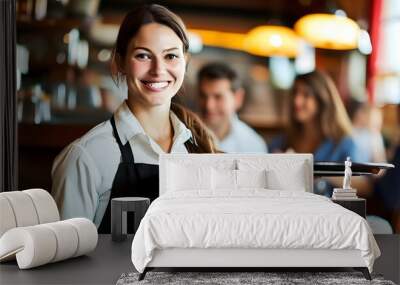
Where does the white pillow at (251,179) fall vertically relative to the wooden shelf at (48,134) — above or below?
below

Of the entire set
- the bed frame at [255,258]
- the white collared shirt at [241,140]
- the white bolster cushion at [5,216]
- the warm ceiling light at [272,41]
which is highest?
the warm ceiling light at [272,41]

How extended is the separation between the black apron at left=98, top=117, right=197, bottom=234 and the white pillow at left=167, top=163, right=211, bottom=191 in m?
0.55

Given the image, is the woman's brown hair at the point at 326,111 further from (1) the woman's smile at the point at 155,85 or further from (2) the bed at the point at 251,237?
(2) the bed at the point at 251,237

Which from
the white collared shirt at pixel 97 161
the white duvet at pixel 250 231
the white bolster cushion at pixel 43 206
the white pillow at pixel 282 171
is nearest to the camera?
the white duvet at pixel 250 231

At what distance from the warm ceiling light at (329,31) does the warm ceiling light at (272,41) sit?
0.39ft

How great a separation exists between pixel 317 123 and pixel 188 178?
1.65 meters

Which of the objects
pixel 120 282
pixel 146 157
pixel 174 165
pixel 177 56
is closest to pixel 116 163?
pixel 146 157

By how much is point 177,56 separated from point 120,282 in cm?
310

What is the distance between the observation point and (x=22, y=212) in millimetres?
5449

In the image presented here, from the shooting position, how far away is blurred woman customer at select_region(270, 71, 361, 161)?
7258 mm

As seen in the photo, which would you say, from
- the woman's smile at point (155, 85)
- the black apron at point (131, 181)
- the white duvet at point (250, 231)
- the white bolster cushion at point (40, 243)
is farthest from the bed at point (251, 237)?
the woman's smile at point (155, 85)

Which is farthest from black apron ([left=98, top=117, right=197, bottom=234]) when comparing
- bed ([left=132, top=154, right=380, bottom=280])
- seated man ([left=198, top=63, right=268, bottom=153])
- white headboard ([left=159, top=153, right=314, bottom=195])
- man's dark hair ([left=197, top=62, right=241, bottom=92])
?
bed ([left=132, top=154, right=380, bottom=280])

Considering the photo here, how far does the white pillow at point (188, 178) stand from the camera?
21.2 ft

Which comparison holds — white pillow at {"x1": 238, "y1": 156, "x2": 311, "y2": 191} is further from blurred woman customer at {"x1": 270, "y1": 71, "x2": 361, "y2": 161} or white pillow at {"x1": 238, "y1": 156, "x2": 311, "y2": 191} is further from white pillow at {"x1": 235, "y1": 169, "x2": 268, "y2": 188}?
blurred woman customer at {"x1": 270, "y1": 71, "x2": 361, "y2": 161}
